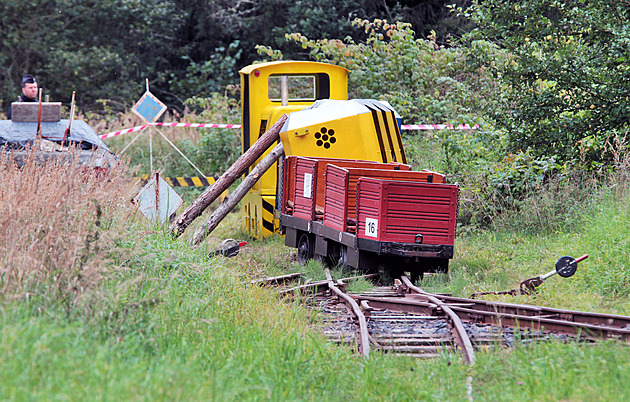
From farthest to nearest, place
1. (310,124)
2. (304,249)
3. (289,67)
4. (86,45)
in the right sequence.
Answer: (86,45)
(289,67)
(310,124)
(304,249)

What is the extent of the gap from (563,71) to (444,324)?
6173mm

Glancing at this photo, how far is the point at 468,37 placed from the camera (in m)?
12.7

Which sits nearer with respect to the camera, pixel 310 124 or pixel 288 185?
pixel 310 124

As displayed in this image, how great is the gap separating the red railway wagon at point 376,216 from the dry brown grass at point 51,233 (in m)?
3.42

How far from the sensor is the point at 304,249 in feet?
38.0

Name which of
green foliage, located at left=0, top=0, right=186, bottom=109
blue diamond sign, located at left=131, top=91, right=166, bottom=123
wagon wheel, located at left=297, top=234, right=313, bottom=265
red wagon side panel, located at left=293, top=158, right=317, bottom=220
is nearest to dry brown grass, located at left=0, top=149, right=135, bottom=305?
red wagon side panel, located at left=293, top=158, right=317, bottom=220

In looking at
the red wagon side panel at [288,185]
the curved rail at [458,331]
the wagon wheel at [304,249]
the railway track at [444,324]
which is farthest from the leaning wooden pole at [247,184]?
the curved rail at [458,331]

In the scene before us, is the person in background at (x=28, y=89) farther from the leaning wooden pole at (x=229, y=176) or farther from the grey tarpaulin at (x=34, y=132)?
the leaning wooden pole at (x=229, y=176)

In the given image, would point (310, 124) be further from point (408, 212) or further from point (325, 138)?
point (408, 212)

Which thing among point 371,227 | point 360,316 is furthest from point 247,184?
point 360,316

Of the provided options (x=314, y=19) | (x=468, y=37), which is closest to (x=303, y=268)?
(x=468, y=37)

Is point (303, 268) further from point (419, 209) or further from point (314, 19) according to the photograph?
point (314, 19)

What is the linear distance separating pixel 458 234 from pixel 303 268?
12.5 ft

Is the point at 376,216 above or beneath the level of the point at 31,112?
beneath
